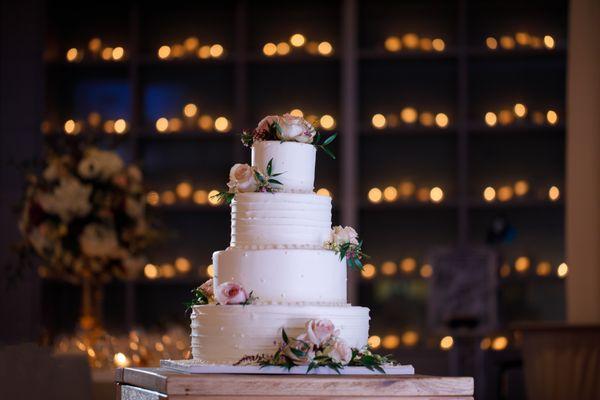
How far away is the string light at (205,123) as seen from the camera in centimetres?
732

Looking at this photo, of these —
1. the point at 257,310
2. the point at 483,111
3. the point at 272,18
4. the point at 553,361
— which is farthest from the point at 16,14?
the point at 257,310

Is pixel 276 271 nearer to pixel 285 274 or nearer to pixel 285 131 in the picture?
pixel 285 274

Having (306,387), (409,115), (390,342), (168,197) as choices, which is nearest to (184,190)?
(168,197)

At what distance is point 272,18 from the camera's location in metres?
7.39

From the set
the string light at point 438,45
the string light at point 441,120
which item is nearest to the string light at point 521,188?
the string light at point 441,120

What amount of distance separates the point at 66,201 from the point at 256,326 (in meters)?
2.33

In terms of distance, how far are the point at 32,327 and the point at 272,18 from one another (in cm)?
223

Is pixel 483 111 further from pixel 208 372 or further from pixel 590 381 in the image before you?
pixel 208 372

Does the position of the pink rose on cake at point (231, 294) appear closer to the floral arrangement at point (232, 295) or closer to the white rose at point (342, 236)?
the floral arrangement at point (232, 295)

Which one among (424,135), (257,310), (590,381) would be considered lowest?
(590,381)

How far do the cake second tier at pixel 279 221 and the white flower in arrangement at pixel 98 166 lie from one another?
2.20m

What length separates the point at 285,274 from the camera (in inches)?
122

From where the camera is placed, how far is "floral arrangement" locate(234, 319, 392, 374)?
287 centimetres

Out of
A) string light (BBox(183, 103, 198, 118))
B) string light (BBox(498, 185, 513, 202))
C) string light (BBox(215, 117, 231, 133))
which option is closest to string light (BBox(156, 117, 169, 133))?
string light (BBox(183, 103, 198, 118))
